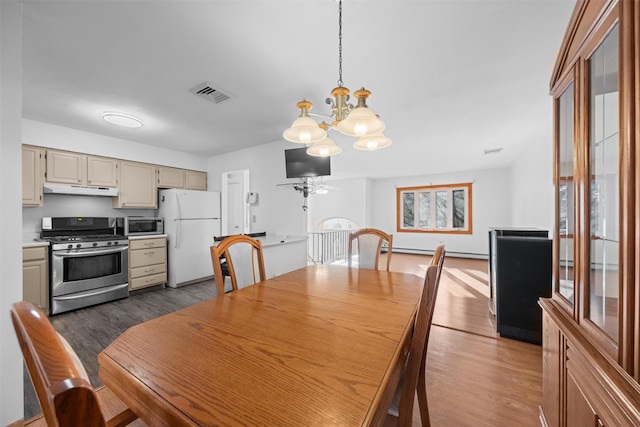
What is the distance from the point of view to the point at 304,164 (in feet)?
10.9

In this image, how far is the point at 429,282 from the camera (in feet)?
2.68

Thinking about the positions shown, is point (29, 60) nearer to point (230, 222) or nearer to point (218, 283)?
point (218, 283)

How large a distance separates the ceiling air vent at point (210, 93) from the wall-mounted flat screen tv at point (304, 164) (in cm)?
113

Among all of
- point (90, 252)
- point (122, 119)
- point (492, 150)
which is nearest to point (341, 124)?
point (122, 119)

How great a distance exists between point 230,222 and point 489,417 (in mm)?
4363

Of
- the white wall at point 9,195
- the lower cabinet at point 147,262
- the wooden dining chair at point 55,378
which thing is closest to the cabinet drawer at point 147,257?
the lower cabinet at point 147,262

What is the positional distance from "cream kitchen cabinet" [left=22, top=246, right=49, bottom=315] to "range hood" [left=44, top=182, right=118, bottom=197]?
0.75m

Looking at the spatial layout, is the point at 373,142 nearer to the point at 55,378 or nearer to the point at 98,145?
the point at 55,378

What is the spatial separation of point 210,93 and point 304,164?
136 cm

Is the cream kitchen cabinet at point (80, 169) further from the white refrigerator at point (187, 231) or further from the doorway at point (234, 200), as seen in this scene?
the doorway at point (234, 200)

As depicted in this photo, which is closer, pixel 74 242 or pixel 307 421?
pixel 307 421

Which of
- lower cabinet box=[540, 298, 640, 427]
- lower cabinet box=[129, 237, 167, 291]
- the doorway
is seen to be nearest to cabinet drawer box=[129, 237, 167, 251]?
lower cabinet box=[129, 237, 167, 291]

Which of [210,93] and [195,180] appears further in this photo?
[195,180]

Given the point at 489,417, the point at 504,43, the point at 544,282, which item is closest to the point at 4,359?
the point at 489,417
